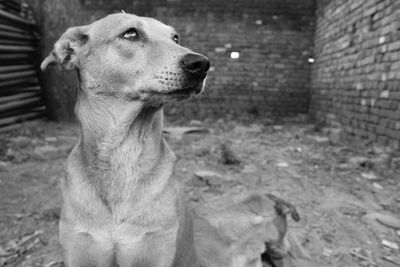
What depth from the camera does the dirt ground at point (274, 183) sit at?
2.53 meters

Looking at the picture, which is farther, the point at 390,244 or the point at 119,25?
the point at 390,244

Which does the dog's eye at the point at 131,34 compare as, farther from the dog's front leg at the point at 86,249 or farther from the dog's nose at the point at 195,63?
the dog's front leg at the point at 86,249

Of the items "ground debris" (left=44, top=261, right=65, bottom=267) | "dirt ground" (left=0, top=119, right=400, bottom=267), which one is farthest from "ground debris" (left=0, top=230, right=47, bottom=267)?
"ground debris" (left=44, top=261, right=65, bottom=267)

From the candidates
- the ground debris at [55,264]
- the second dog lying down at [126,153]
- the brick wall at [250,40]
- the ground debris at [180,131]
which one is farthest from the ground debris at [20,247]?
the brick wall at [250,40]

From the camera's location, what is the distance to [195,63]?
62.1 inches

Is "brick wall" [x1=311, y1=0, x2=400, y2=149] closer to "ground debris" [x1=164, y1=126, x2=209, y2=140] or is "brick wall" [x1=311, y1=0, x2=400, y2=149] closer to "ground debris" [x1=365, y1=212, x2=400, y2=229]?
"ground debris" [x1=365, y1=212, x2=400, y2=229]

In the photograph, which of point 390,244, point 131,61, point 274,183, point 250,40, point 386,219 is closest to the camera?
point 131,61

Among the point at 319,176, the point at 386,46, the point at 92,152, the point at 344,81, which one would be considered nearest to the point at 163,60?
the point at 92,152

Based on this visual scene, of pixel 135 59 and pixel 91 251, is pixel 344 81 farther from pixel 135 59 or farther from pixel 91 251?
pixel 91 251

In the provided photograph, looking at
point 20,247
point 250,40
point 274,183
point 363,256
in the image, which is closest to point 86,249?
point 20,247

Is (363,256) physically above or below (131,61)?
below

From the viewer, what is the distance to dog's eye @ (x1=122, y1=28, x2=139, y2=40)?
1.74 metres

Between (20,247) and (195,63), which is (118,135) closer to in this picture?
(195,63)

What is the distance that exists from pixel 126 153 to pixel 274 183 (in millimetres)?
2615
